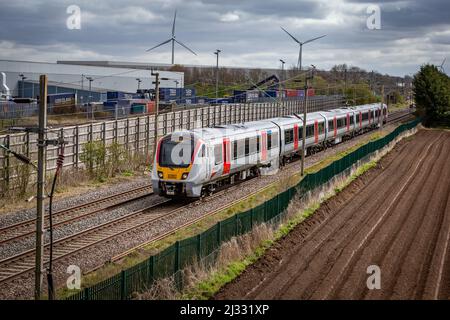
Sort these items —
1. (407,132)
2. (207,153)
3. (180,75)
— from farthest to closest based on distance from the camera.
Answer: (180,75) < (407,132) < (207,153)

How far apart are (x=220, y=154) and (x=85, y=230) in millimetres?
8056

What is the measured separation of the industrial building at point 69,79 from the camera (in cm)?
7194

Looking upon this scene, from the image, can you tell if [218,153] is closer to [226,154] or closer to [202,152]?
[226,154]

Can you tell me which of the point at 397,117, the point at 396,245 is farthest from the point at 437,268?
the point at 397,117

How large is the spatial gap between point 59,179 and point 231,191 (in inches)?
338

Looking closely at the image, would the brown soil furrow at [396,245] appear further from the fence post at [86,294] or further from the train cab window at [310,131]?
the train cab window at [310,131]

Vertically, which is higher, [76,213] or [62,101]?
[62,101]

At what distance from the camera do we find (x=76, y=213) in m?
23.7

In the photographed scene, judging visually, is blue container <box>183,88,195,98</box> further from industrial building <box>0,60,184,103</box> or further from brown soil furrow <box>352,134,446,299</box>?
brown soil furrow <box>352,134,446,299</box>

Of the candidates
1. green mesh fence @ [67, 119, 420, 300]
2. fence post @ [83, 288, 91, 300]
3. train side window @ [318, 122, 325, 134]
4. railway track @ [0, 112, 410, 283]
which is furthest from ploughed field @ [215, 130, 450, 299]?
train side window @ [318, 122, 325, 134]

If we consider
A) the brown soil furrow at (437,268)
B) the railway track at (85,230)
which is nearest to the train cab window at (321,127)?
the railway track at (85,230)
